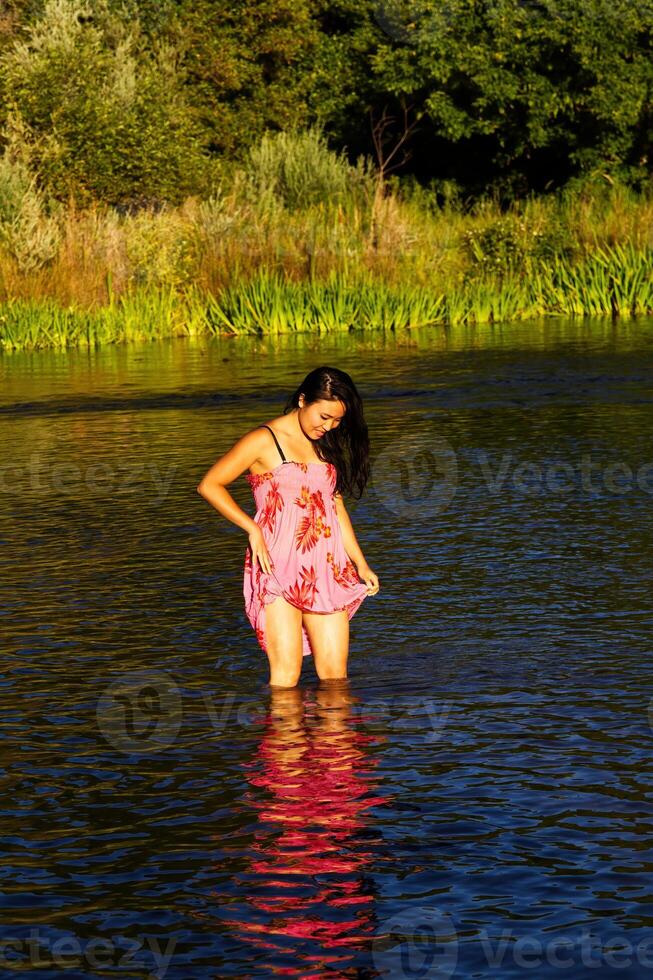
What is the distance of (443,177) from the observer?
4003cm

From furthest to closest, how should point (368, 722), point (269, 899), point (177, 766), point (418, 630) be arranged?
point (418, 630)
point (368, 722)
point (177, 766)
point (269, 899)

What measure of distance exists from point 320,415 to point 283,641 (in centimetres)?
95

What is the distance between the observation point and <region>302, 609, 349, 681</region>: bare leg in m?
6.68

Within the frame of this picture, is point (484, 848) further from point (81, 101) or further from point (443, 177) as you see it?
point (443, 177)

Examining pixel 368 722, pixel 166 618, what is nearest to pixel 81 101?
pixel 166 618

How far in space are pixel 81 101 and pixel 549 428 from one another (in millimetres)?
19747

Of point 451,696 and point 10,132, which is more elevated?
point 10,132

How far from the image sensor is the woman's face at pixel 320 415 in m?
6.39

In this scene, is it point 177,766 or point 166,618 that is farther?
point 166,618
